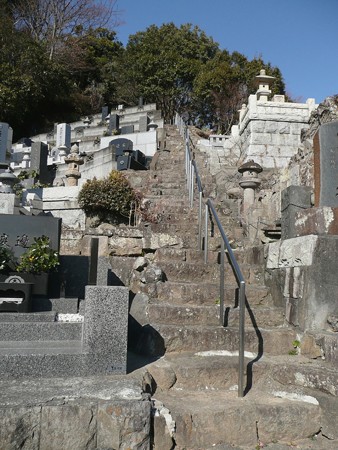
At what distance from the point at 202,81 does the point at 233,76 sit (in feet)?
6.51

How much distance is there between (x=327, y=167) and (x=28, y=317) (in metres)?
3.58

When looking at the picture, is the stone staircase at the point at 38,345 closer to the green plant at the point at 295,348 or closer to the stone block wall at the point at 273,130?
the green plant at the point at 295,348

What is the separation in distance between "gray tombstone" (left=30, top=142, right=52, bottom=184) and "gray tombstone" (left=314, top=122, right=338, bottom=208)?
14.0 meters

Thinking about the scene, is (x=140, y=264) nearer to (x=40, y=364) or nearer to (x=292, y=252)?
(x=292, y=252)

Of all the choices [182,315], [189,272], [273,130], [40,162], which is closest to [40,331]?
[182,315]

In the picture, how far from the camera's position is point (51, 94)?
93.2 feet

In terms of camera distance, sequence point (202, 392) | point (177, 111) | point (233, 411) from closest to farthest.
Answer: point (233, 411) < point (202, 392) < point (177, 111)

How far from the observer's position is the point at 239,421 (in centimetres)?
283

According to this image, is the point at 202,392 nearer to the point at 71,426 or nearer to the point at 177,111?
the point at 71,426

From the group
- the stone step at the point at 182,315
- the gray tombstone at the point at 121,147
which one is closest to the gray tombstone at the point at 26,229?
the stone step at the point at 182,315

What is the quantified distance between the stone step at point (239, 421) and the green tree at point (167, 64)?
87.2 feet

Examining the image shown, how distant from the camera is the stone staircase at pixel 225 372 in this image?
9.19 feet

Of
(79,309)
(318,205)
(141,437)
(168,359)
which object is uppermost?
(318,205)

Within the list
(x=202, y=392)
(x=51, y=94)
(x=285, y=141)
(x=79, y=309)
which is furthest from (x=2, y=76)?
(x=202, y=392)
